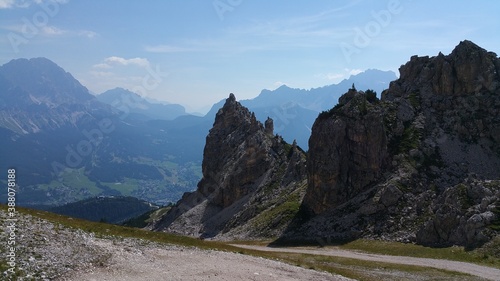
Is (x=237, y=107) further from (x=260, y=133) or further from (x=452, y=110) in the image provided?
(x=452, y=110)

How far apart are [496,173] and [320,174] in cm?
3754

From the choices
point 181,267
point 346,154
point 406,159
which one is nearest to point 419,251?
point 406,159

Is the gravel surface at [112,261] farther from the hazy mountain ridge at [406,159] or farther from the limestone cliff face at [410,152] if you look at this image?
the limestone cliff face at [410,152]

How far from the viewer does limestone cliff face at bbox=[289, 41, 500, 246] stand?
76.6 meters

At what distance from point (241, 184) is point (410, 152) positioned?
6238 cm

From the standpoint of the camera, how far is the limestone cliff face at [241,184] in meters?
110

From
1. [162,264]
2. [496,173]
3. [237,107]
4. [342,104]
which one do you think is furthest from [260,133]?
[162,264]

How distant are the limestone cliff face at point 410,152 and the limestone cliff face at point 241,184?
14.7 m

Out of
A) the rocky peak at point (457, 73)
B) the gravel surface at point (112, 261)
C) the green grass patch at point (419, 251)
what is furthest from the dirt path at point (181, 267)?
the rocky peak at point (457, 73)

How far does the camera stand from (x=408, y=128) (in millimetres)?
97000

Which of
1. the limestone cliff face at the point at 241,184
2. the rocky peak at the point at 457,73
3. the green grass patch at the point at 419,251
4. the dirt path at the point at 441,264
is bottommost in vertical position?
the dirt path at the point at 441,264

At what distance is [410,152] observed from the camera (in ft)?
295

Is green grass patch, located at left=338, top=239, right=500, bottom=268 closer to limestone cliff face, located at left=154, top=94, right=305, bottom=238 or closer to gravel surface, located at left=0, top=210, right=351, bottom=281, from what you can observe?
limestone cliff face, located at left=154, top=94, right=305, bottom=238

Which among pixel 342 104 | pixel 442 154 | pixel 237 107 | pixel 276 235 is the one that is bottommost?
pixel 276 235
